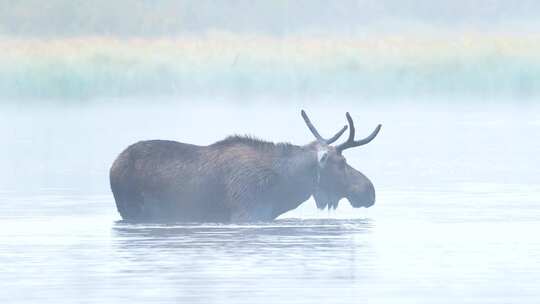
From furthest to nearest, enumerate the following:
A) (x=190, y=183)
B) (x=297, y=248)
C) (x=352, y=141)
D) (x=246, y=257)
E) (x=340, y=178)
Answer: (x=340, y=178), (x=352, y=141), (x=190, y=183), (x=297, y=248), (x=246, y=257)

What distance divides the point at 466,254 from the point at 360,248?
4.54 feet

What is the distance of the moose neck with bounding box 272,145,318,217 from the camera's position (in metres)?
33.9

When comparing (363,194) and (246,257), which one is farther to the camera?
(363,194)

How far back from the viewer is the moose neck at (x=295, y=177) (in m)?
33.9

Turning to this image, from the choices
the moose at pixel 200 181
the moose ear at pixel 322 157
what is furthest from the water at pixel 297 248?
the moose ear at pixel 322 157

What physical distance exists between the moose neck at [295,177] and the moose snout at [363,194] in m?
0.56

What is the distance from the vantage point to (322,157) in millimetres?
34062

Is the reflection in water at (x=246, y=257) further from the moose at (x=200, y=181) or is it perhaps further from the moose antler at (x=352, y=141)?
the moose antler at (x=352, y=141)

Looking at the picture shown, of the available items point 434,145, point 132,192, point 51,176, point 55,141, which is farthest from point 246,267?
point 55,141

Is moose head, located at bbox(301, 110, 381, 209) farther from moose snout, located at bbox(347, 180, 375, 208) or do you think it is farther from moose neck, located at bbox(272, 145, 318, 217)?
moose neck, located at bbox(272, 145, 318, 217)

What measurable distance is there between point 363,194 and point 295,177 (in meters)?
0.95

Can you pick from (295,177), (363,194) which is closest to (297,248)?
(295,177)

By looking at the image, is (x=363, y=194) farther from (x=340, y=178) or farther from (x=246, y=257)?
(x=246, y=257)

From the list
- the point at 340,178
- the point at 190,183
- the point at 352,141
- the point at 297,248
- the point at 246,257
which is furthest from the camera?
the point at 340,178
